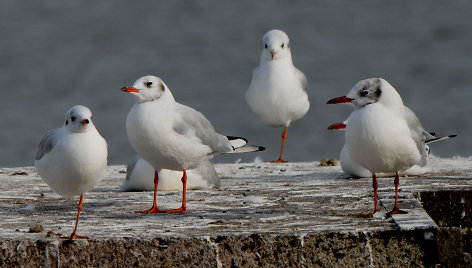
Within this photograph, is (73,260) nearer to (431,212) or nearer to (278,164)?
(431,212)

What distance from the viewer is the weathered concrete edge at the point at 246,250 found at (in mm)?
4785

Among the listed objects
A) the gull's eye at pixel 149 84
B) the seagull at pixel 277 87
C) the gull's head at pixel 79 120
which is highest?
the seagull at pixel 277 87

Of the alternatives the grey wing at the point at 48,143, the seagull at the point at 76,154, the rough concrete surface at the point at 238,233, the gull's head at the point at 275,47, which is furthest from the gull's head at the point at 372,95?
the gull's head at the point at 275,47

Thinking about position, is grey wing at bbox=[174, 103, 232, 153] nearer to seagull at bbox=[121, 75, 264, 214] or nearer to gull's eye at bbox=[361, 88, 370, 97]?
seagull at bbox=[121, 75, 264, 214]

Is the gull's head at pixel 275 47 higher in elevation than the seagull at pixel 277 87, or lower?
higher

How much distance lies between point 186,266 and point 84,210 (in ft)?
4.69

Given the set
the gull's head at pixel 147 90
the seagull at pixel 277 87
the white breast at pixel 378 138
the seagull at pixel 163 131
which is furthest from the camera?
the seagull at pixel 277 87

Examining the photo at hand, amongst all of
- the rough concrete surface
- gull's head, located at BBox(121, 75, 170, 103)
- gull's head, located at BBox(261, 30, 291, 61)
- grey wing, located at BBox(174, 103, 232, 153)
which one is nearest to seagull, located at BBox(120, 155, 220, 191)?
grey wing, located at BBox(174, 103, 232, 153)

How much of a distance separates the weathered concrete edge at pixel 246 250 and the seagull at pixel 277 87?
526 centimetres

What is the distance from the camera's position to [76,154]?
16.4 ft

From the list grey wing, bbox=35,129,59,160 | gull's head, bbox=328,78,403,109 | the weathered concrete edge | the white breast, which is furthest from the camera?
gull's head, bbox=328,78,403,109

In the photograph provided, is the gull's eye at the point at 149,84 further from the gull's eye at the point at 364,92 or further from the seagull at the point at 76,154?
the gull's eye at the point at 364,92

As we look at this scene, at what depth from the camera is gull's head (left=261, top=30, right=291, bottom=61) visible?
10.3m

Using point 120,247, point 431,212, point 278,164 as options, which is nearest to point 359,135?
point 431,212
